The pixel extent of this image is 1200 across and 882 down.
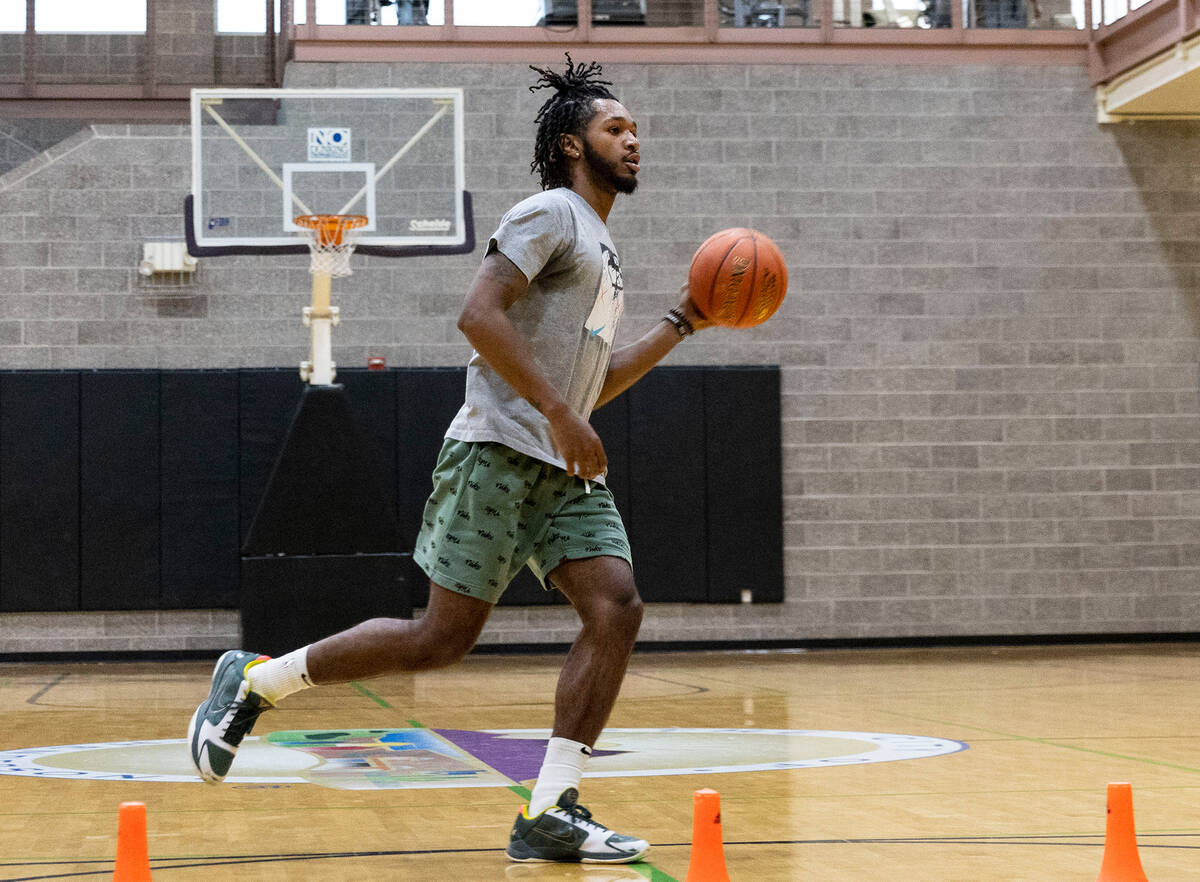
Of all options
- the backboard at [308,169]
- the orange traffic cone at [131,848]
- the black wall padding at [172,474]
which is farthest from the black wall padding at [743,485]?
the orange traffic cone at [131,848]

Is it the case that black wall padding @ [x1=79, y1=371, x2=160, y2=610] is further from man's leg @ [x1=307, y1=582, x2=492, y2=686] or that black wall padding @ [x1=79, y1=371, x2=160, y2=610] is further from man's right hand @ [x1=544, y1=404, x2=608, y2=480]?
man's right hand @ [x1=544, y1=404, x2=608, y2=480]

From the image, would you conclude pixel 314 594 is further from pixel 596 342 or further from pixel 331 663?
pixel 596 342

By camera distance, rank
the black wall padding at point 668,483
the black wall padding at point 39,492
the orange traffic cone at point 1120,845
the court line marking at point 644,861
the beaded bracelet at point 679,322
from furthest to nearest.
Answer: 1. the black wall padding at point 668,483
2. the black wall padding at point 39,492
3. the beaded bracelet at point 679,322
4. the court line marking at point 644,861
5. the orange traffic cone at point 1120,845

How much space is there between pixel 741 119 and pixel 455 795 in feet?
25.4

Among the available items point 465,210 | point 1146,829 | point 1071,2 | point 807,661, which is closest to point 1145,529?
point 807,661

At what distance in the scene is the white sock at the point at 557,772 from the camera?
9.36ft

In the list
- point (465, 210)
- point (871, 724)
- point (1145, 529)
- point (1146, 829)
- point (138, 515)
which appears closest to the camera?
point (1146, 829)

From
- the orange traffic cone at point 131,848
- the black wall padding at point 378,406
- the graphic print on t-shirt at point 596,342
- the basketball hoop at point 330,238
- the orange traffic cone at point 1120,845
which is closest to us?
the orange traffic cone at point 131,848

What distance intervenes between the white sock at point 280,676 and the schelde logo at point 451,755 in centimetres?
88

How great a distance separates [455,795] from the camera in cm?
373

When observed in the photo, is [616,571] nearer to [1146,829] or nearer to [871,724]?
[1146,829]

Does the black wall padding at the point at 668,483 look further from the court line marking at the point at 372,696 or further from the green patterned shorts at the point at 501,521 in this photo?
the green patterned shorts at the point at 501,521

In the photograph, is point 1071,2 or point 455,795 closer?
point 455,795

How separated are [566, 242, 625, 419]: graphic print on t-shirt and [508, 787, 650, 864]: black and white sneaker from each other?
2.85 ft
